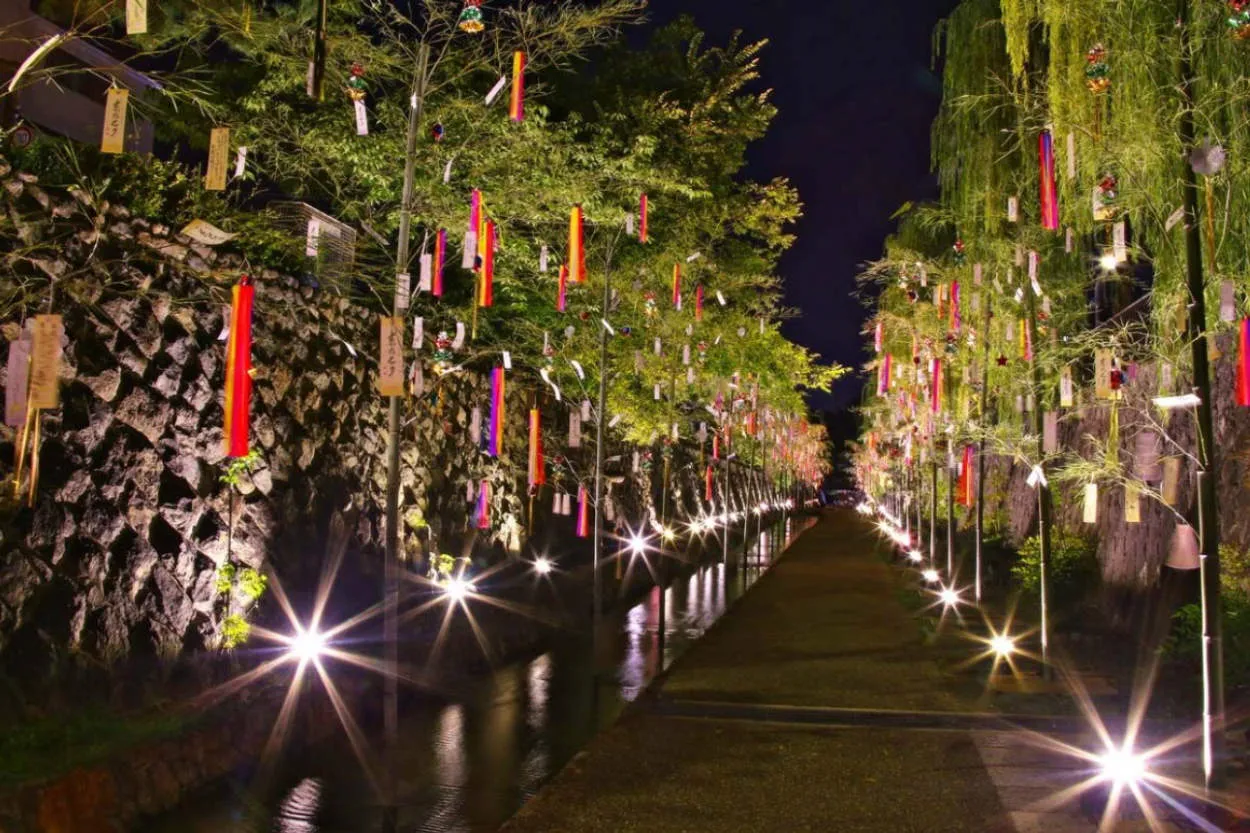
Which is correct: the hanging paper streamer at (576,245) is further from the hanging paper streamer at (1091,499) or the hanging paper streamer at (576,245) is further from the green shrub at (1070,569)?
the green shrub at (1070,569)

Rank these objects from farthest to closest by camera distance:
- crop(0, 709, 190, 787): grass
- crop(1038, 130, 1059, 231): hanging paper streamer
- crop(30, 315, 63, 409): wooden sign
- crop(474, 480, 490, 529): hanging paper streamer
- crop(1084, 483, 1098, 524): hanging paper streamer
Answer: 1. crop(474, 480, 490, 529): hanging paper streamer
2. crop(1038, 130, 1059, 231): hanging paper streamer
3. crop(1084, 483, 1098, 524): hanging paper streamer
4. crop(30, 315, 63, 409): wooden sign
5. crop(0, 709, 190, 787): grass

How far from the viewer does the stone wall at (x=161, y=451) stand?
823 cm

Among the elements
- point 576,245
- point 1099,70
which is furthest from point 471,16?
point 1099,70

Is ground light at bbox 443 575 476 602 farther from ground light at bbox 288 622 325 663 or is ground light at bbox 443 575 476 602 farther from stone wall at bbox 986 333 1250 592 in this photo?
stone wall at bbox 986 333 1250 592

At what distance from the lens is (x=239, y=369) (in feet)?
29.3

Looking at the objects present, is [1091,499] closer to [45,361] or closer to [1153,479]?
[1153,479]

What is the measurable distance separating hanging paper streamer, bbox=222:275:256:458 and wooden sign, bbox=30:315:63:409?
162 cm

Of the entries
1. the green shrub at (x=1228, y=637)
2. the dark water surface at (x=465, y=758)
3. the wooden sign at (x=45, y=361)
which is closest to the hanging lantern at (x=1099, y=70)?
the green shrub at (x=1228, y=637)

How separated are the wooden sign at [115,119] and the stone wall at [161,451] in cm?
91

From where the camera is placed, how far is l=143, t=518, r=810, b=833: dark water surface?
7656mm

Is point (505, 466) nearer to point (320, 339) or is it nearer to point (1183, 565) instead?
point (320, 339)

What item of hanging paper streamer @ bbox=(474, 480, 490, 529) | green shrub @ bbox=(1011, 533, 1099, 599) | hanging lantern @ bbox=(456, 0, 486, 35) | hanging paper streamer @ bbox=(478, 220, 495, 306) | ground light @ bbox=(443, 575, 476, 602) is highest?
hanging lantern @ bbox=(456, 0, 486, 35)

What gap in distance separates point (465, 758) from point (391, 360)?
Result: 386cm

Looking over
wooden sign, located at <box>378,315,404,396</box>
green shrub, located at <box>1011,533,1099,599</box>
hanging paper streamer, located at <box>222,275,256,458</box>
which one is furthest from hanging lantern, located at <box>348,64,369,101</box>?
green shrub, located at <box>1011,533,1099,599</box>
